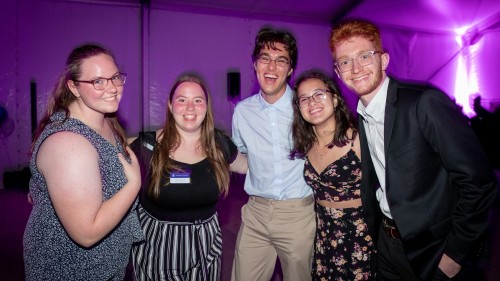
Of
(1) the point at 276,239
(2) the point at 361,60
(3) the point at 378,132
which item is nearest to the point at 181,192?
(1) the point at 276,239

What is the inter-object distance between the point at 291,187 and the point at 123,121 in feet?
18.7

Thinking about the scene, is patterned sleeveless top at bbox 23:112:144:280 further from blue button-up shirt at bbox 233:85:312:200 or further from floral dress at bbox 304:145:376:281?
floral dress at bbox 304:145:376:281

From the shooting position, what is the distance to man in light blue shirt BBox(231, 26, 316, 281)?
231 cm

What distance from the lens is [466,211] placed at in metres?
1.57

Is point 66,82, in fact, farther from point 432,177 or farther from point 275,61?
point 432,177

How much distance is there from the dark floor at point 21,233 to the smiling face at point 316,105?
137cm

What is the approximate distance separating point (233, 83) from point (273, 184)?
17.7ft

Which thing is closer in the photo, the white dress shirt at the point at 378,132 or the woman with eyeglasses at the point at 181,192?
the white dress shirt at the point at 378,132

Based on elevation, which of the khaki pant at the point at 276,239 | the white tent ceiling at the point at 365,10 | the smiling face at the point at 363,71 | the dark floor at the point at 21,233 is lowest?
the dark floor at the point at 21,233

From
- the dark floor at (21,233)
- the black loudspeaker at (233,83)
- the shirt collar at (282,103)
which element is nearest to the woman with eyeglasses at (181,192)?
the shirt collar at (282,103)

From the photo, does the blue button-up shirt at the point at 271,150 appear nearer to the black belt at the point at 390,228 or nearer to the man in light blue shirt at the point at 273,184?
the man in light blue shirt at the point at 273,184

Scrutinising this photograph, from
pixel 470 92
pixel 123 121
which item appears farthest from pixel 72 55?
pixel 470 92

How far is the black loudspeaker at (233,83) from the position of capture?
7.43 metres

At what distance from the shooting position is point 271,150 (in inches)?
95.3
